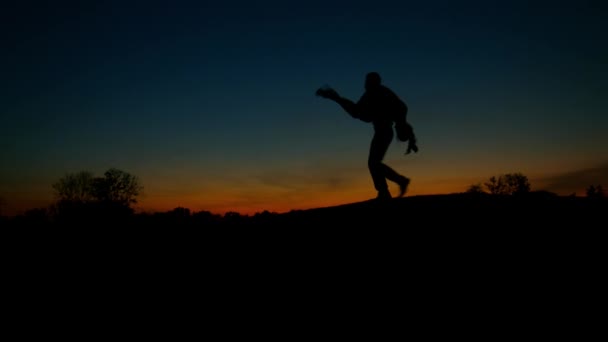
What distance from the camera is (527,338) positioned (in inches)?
127

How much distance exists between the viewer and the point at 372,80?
6.82 m

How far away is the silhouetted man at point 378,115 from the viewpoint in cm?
675

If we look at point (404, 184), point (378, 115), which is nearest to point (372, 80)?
point (378, 115)

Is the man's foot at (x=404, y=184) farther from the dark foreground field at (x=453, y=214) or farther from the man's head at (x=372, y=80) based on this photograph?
the man's head at (x=372, y=80)

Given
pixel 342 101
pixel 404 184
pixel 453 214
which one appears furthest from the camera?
pixel 404 184

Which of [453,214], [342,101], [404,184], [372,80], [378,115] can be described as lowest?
[453,214]

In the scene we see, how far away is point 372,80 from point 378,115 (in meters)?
0.73

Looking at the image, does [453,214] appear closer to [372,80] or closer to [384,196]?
[384,196]

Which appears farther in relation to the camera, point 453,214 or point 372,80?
point 372,80

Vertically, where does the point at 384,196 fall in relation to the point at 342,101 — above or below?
below

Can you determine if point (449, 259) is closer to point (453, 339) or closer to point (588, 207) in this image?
point (453, 339)

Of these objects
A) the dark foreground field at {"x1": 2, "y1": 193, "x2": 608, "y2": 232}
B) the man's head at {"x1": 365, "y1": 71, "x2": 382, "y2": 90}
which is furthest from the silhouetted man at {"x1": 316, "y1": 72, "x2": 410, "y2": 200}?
the dark foreground field at {"x1": 2, "y1": 193, "x2": 608, "y2": 232}

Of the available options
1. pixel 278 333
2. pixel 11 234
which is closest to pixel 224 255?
pixel 278 333

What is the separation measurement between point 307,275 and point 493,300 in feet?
7.60
